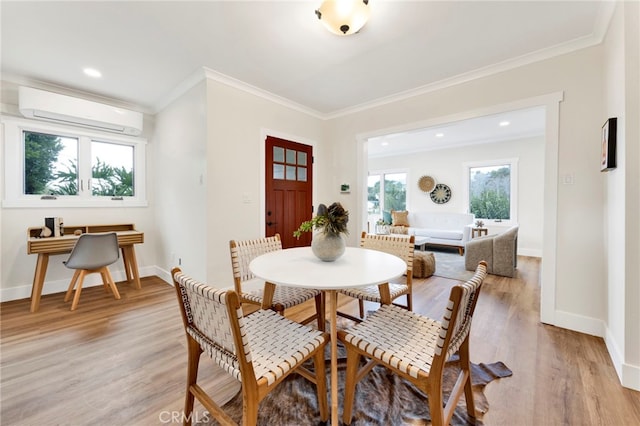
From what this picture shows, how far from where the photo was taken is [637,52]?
1.55 meters

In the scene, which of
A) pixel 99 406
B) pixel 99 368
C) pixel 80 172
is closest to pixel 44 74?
pixel 80 172

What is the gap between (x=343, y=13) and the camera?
1.72 meters

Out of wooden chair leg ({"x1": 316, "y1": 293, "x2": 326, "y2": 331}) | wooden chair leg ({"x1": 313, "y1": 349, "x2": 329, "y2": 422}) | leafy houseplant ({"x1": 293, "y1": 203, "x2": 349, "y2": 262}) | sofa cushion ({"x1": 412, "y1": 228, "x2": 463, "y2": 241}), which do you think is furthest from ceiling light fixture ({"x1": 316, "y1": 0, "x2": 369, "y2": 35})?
sofa cushion ({"x1": 412, "y1": 228, "x2": 463, "y2": 241})

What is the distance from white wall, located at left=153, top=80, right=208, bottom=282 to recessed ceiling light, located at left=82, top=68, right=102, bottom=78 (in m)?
0.76

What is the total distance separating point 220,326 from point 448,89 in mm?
3307

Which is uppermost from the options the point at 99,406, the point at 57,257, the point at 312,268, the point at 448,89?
the point at 448,89

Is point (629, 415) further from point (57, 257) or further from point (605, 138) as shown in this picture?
point (57, 257)

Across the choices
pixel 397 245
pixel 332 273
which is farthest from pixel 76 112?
pixel 397 245

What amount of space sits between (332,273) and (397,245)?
1015 millimetres

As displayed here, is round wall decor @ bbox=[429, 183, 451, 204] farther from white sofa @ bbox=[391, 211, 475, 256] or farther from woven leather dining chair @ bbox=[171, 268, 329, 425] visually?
woven leather dining chair @ bbox=[171, 268, 329, 425]

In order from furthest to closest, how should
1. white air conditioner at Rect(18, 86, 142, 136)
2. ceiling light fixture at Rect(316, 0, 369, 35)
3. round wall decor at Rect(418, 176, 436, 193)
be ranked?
round wall decor at Rect(418, 176, 436, 193), white air conditioner at Rect(18, 86, 142, 136), ceiling light fixture at Rect(316, 0, 369, 35)

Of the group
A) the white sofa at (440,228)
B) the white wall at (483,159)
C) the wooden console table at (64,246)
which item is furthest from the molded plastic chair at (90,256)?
the white wall at (483,159)

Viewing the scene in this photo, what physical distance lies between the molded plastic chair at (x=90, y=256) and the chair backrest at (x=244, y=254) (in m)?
1.88

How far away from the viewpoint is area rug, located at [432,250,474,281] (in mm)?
3906
